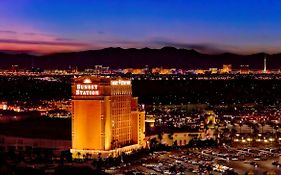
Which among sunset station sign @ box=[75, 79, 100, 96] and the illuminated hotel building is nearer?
the illuminated hotel building

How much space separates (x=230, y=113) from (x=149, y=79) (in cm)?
7442

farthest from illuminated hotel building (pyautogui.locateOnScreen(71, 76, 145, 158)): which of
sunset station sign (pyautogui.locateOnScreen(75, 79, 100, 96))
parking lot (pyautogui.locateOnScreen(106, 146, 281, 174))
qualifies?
parking lot (pyautogui.locateOnScreen(106, 146, 281, 174))

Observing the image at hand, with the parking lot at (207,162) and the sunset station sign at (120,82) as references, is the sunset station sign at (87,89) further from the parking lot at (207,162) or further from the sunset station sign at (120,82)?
the parking lot at (207,162)

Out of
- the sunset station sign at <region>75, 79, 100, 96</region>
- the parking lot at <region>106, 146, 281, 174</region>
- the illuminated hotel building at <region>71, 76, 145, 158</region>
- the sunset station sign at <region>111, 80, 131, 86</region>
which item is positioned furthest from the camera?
the sunset station sign at <region>111, 80, 131, 86</region>

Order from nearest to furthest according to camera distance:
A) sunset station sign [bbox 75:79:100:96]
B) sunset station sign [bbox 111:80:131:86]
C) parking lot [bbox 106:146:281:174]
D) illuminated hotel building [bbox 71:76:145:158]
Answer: parking lot [bbox 106:146:281:174]
illuminated hotel building [bbox 71:76:145:158]
sunset station sign [bbox 75:79:100:96]
sunset station sign [bbox 111:80:131:86]

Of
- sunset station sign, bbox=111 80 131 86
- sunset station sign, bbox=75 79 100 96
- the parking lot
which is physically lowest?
the parking lot

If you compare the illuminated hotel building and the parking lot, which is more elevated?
the illuminated hotel building

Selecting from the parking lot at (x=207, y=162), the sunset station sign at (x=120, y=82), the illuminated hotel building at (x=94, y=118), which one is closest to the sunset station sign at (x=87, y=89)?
the illuminated hotel building at (x=94, y=118)

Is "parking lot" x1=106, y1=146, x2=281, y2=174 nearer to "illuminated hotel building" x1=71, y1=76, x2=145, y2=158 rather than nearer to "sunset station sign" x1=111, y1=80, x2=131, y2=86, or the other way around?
"illuminated hotel building" x1=71, y1=76, x2=145, y2=158

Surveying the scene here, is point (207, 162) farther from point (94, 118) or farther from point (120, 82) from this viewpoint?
point (120, 82)

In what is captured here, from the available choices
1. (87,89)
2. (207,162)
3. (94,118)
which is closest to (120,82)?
(87,89)

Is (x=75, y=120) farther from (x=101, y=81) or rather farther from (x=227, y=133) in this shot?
(x=227, y=133)

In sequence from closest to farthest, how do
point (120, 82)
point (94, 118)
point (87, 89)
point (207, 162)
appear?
1. point (207, 162)
2. point (94, 118)
3. point (87, 89)
4. point (120, 82)

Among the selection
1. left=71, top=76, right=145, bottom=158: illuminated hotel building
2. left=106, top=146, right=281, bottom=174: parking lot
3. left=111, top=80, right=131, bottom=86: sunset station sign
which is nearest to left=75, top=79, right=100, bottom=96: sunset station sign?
left=71, top=76, right=145, bottom=158: illuminated hotel building
